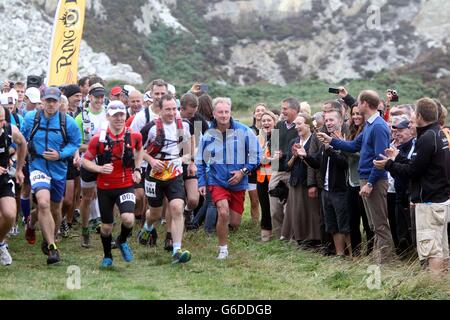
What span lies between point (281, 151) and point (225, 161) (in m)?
1.78

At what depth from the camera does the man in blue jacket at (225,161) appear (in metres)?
10.3

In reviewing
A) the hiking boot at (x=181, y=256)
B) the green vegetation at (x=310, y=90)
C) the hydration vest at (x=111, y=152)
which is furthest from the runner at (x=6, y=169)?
the green vegetation at (x=310, y=90)

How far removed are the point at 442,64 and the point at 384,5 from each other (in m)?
13.7

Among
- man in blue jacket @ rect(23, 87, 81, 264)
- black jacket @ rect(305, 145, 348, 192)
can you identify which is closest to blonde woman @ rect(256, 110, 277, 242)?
black jacket @ rect(305, 145, 348, 192)

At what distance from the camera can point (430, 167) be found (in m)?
8.79

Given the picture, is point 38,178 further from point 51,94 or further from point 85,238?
point 85,238

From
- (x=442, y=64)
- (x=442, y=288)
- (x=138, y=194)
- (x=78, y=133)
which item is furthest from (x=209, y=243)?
(x=442, y=64)

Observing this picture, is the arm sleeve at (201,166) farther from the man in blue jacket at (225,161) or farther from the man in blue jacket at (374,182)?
the man in blue jacket at (374,182)

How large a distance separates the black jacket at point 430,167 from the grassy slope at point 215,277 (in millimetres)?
917

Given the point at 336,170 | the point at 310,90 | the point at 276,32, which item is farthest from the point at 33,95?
the point at 276,32

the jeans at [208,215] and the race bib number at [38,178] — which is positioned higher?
the race bib number at [38,178]

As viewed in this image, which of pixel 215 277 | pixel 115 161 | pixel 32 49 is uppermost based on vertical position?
pixel 32 49

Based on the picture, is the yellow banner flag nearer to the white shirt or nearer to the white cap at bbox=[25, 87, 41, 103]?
the white cap at bbox=[25, 87, 41, 103]

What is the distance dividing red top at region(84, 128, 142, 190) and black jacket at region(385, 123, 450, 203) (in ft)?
11.3
